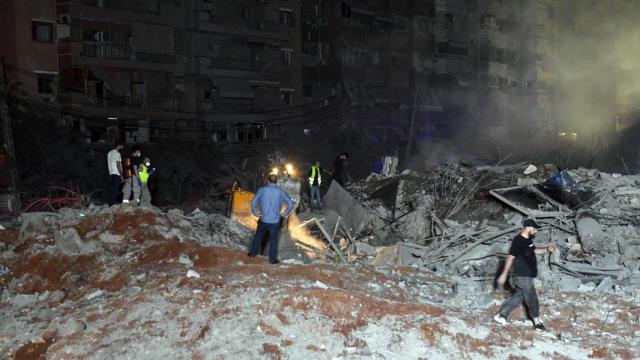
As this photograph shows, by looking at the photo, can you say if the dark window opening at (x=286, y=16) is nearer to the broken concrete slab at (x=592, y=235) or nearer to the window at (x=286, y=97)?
the window at (x=286, y=97)

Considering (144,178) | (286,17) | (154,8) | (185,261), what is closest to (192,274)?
(185,261)

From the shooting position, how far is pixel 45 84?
106 feet

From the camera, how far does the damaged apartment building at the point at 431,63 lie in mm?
44438

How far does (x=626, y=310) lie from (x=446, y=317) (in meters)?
3.08

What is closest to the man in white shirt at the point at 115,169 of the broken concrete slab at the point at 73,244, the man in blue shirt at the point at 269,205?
the broken concrete slab at the point at 73,244

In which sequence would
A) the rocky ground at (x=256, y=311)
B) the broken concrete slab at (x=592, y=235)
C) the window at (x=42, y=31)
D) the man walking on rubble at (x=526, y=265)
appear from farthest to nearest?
the window at (x=42, y=31)
the broken concrete slab at (x=592, y=235)
the man walking on rubble at (x=526, y=265)
the rocky ground at (x=256, y=311)

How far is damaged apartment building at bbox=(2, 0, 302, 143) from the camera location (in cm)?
3241

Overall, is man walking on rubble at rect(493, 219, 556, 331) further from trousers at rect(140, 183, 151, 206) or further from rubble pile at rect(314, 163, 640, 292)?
trousers at rect(140, 183, 151, 206)

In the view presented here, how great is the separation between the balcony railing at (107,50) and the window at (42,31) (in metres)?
2.01

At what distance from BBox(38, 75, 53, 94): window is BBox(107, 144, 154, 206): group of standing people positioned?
19.8 m

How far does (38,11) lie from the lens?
1282 inches

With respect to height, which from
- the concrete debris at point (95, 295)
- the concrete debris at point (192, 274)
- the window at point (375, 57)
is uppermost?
the window at point (375, 57)

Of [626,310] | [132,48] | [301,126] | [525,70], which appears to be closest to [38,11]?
[132,48]

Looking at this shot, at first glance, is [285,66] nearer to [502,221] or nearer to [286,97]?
[286,97]
